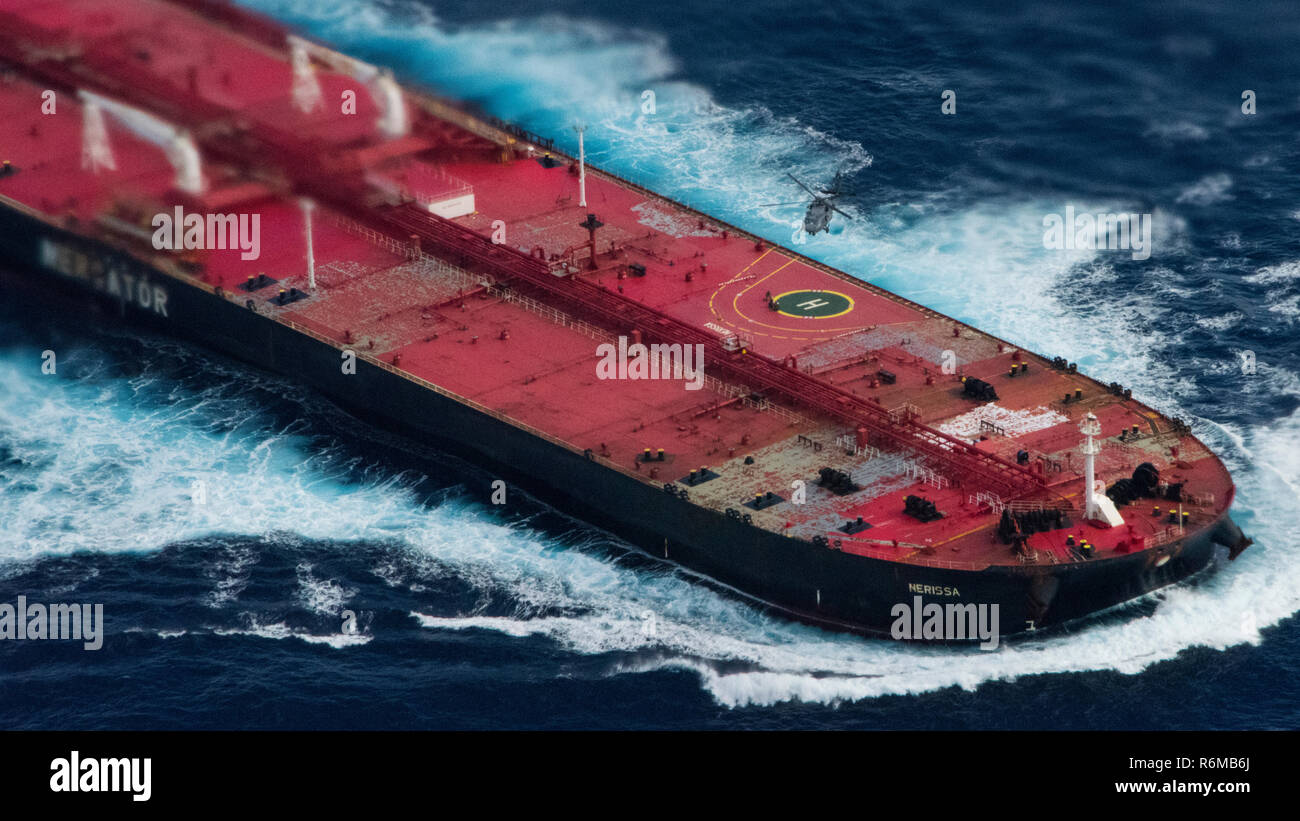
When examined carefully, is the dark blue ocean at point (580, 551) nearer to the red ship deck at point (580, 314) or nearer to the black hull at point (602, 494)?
the black hull at point (602, 494)

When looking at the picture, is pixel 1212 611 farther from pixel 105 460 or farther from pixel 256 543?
pixel 105 460


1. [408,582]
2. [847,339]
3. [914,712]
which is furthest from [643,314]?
[914,712]

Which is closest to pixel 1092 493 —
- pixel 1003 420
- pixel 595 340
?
pixel 1003 420

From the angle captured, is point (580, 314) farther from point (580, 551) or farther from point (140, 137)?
point (140, 137)

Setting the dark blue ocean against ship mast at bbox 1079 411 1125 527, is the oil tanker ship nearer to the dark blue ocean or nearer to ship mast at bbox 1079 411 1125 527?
ship mast at bbox 1079 411 1125 527

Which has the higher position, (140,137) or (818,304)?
(140,137)

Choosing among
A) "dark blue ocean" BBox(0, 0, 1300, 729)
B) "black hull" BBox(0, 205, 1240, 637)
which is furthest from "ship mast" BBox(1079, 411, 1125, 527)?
"dark blue ocean" BBox(0, 0, 1300, 729)

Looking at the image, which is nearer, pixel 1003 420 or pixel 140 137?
pixel 1003 420
